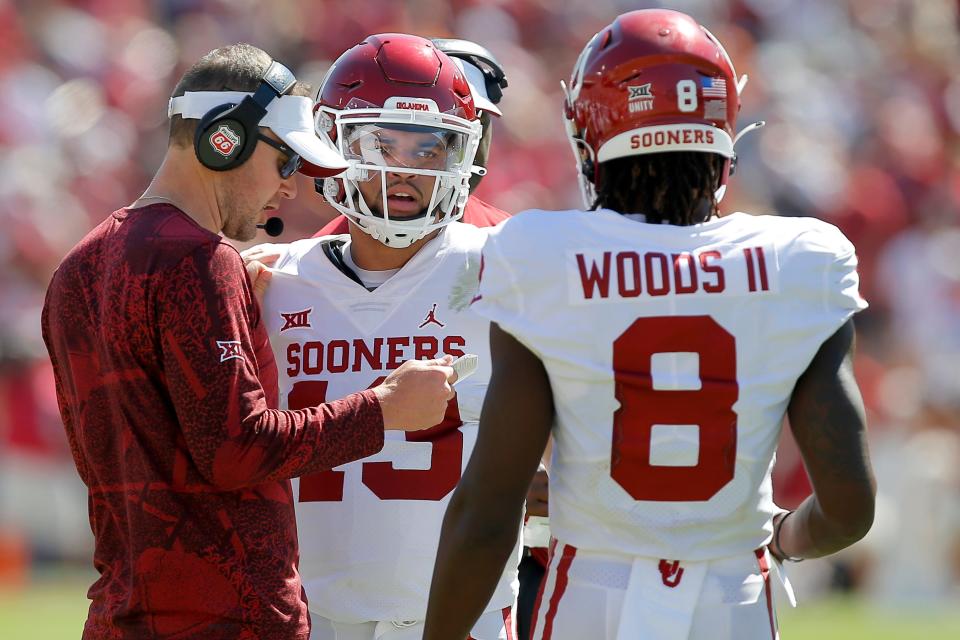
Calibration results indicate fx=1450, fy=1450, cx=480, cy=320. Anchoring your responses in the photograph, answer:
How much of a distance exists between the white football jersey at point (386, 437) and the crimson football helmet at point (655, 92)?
0.85m

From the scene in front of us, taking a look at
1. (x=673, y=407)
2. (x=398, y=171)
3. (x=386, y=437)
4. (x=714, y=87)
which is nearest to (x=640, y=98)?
(x=714, y=87)

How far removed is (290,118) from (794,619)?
5.80 meters

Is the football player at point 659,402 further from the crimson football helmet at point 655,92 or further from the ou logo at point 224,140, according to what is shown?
the ou logo at point 224,140

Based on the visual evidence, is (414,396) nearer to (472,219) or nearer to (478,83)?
(472,219)

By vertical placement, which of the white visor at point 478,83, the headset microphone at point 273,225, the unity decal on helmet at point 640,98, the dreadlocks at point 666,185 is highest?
the white visor at point 478,83

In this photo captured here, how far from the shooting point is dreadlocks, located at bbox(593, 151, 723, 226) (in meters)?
2.50

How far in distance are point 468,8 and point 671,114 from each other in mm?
9558

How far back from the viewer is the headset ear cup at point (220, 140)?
2838mm

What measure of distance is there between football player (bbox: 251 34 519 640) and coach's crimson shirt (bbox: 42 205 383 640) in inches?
19.0

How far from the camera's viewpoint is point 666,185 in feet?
8.20

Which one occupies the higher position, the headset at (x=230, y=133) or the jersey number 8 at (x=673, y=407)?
the headset at (x=230, y=133)

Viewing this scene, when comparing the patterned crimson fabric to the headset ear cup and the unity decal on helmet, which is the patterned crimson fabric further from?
the unity decal on helmet

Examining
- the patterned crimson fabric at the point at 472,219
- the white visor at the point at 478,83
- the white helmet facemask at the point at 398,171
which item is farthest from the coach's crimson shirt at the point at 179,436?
the white visor at the point at 478,83

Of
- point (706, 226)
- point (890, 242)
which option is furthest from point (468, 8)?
point (706, 226)
